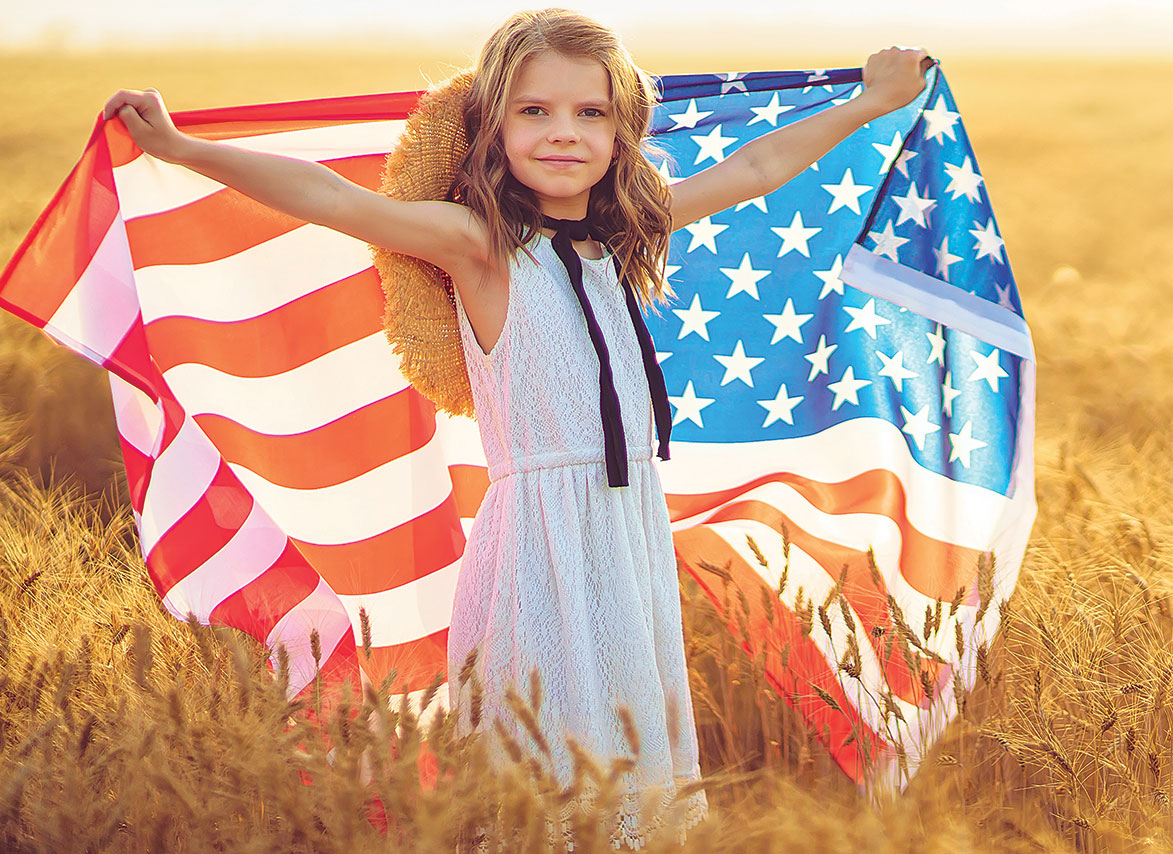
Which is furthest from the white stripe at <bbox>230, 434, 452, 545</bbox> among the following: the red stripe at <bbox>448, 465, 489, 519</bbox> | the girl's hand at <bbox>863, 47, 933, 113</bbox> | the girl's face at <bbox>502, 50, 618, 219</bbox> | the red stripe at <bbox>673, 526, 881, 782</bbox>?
the girl's hand at <bbox>863, 47, 933, 113</bbox>

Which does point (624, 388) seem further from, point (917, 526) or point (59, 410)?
point (59, 410)

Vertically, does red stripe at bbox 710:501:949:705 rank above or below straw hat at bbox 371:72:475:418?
below

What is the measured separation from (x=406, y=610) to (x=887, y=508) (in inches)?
53.7

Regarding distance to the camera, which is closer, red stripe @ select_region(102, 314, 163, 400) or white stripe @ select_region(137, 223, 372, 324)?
red stripe @ select_region(102, 314, 163, 400)

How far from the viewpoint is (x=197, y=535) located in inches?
103

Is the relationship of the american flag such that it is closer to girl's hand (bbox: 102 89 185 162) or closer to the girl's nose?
girl's hand (bbox: 102 89 185 162)

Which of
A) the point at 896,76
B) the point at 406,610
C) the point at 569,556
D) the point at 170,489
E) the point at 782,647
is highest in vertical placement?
the point at 896,76

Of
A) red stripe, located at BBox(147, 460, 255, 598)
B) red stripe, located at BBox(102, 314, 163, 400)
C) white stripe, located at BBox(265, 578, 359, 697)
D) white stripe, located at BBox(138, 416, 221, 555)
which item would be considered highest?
red stripe, located at BBox(102, 314, 163, 400)

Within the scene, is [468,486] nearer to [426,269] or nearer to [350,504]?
[350,504]

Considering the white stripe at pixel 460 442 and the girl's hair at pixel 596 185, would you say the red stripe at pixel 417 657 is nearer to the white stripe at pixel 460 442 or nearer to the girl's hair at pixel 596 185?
the white stripe at pixel 460 442

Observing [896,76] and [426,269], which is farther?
[896,76]

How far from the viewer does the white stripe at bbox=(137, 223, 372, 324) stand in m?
2.75

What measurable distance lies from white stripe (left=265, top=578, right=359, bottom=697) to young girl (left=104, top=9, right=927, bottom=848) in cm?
40

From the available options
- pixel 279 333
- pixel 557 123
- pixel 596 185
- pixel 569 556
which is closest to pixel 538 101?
pixel 557 123
